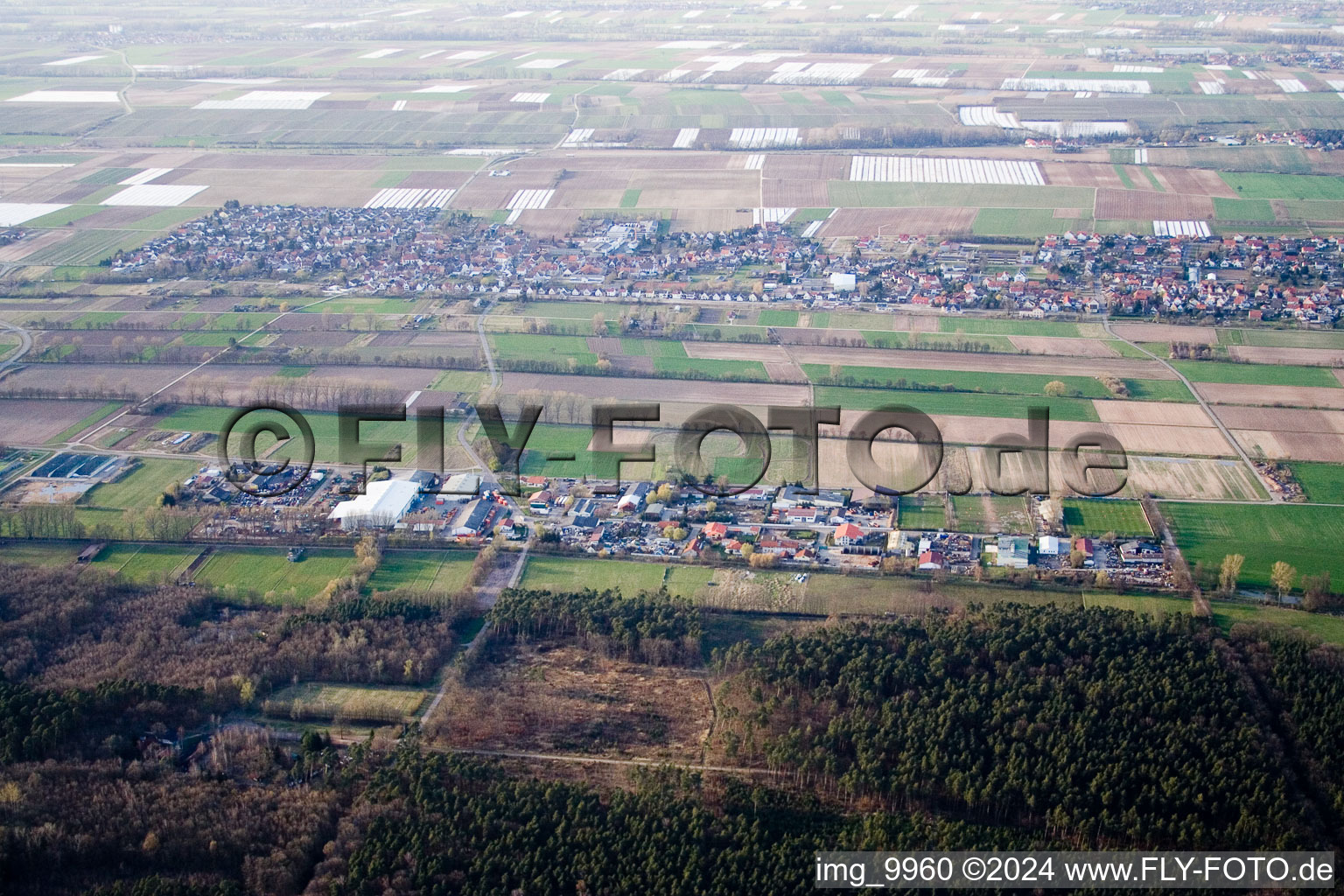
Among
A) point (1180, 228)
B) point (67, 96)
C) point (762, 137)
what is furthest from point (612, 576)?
point (67, 96)

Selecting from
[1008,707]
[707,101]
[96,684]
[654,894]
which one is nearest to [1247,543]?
[1008,707]

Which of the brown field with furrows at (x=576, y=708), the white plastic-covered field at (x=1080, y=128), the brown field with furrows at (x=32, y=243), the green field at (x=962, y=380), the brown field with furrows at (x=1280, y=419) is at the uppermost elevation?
the white plastic-covered field at (x=1080, y=128)

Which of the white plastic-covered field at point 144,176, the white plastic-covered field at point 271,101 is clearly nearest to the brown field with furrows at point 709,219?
the white plastic-covered field at point 144,176

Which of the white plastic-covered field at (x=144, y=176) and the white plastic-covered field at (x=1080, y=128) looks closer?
the white plastic-covered field at (x=144, y=176)

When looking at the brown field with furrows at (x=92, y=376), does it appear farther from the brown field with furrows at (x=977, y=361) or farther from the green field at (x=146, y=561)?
the brown field with furrows at (x=977, y=361)

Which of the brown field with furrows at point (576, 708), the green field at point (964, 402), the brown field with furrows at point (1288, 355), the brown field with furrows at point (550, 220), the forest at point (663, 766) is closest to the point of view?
the forest at point (663, 766)

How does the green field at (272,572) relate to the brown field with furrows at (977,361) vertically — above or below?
below

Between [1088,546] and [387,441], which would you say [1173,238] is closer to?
[1088,546]

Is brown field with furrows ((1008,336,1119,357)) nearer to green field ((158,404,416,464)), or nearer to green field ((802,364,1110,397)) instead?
green field ((802,364,1110,397))

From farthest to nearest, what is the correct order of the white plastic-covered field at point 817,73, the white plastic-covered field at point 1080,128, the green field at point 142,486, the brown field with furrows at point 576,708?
1. the white plastic-covered field at point 817,73
2. the white plastic-covered field at point 1080,128
3. the green field at point 142,486
4. the brown field with furrows at point 576,708
